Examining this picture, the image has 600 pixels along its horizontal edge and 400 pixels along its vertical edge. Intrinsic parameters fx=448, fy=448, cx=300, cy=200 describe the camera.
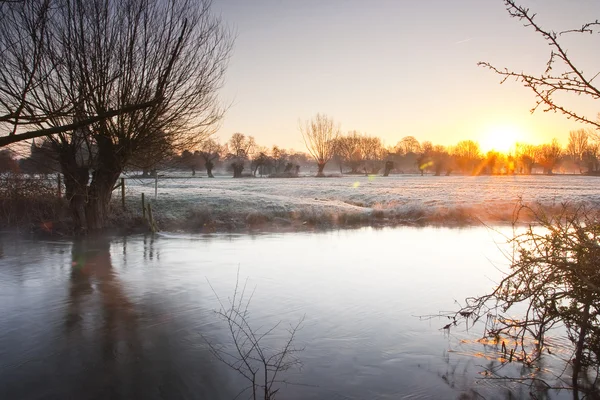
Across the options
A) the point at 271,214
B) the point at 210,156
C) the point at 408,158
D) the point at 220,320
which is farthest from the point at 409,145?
the point at 220,320

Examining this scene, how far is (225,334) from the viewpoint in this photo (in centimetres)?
906

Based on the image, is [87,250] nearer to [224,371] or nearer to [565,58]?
[224,371]

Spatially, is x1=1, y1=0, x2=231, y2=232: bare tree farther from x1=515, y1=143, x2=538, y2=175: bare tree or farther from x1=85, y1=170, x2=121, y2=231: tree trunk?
x1=515, y1=143, x2=538, y2=175: bare tree

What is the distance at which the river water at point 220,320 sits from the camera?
267 inches

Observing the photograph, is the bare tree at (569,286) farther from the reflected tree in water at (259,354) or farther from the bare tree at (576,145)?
the bare tree at (576,145)

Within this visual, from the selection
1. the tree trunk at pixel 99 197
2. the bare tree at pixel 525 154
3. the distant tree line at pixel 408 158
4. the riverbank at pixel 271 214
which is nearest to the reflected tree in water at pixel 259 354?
the tree trunk at pixel 99 197

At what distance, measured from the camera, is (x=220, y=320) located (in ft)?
32.8

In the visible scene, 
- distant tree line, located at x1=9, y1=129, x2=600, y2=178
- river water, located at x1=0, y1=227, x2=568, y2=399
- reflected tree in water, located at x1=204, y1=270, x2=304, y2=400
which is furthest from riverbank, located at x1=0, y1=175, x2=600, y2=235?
distant tree line, located at x1=9, y1=129, x2=600, y2=178

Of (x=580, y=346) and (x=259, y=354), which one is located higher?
(x=580, y=346)

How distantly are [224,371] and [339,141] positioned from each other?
110290 mm

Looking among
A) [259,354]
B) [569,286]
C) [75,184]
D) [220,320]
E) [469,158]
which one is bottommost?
[220,320]

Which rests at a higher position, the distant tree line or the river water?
the distant tree line

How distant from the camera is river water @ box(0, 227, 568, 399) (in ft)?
22.2

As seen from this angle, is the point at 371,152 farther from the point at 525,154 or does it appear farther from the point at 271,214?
the point at 271,214
